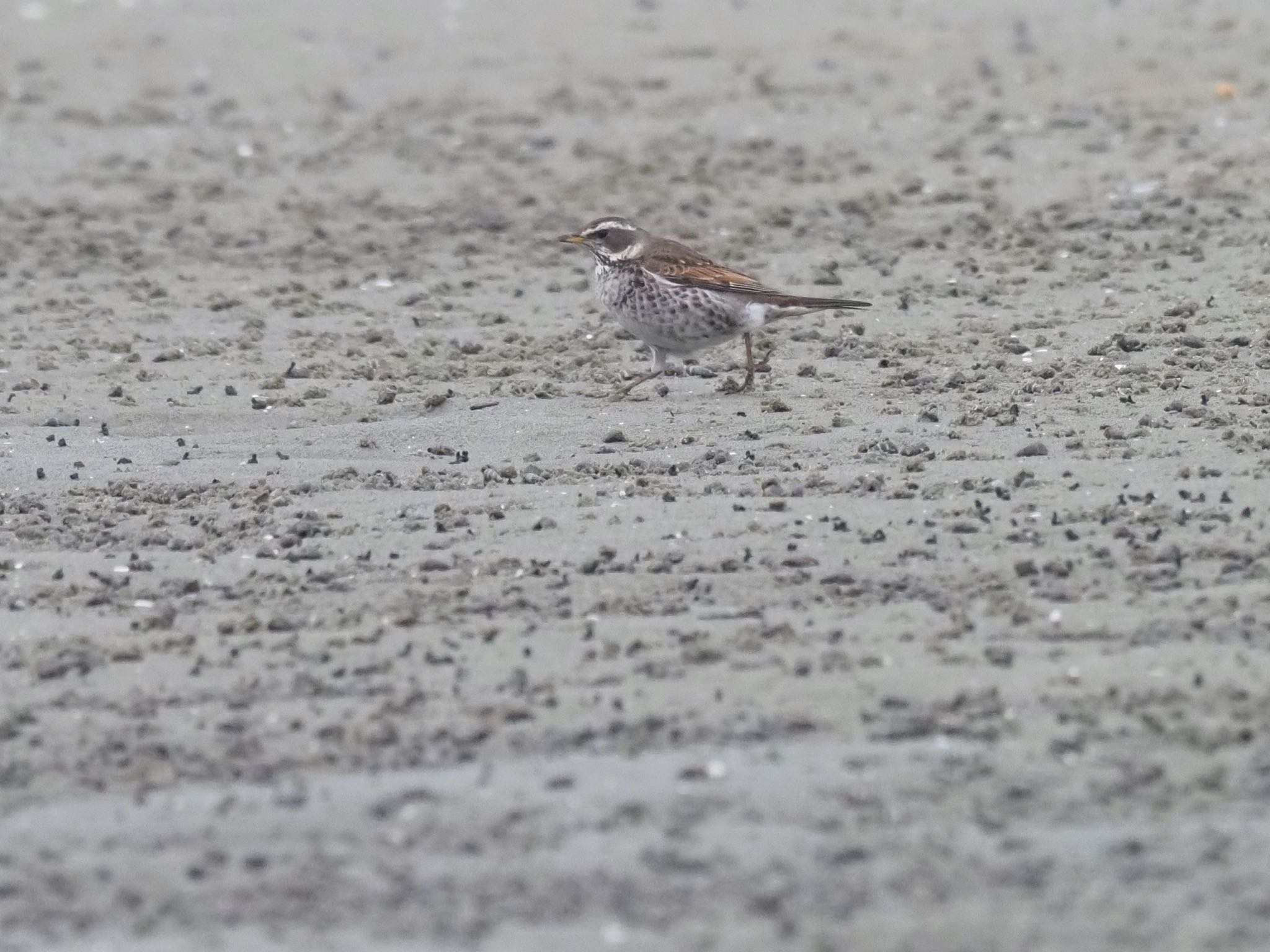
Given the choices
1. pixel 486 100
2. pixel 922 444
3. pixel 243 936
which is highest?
pixel 486 100

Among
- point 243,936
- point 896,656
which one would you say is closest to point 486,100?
point 896,656

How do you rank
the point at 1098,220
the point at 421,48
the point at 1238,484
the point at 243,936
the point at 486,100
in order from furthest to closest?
the point at 421,48
the point at 486,100
the point at 1098,220
the point at 1238,484
the point at 243,936

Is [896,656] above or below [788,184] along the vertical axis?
below

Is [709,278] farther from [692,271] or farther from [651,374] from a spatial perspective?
[651,374]

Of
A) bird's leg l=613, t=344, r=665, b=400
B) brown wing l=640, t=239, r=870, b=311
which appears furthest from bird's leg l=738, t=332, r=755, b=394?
bird's leg l=613, t=344, r=665, b=400

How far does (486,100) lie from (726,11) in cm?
272

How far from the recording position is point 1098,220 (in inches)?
495

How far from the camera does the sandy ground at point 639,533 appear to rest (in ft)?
18.1

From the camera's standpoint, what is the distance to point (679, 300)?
10328 mm

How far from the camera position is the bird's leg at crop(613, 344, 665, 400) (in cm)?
1008

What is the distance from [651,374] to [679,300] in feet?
1.19

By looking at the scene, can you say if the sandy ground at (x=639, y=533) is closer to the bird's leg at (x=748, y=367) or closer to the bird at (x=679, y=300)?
the bird's leg at (x=748, y=367)

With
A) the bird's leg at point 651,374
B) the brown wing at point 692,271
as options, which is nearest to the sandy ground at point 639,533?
the bird's leg at point 651,374

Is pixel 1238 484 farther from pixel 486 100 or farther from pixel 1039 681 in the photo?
pixel 486 100
